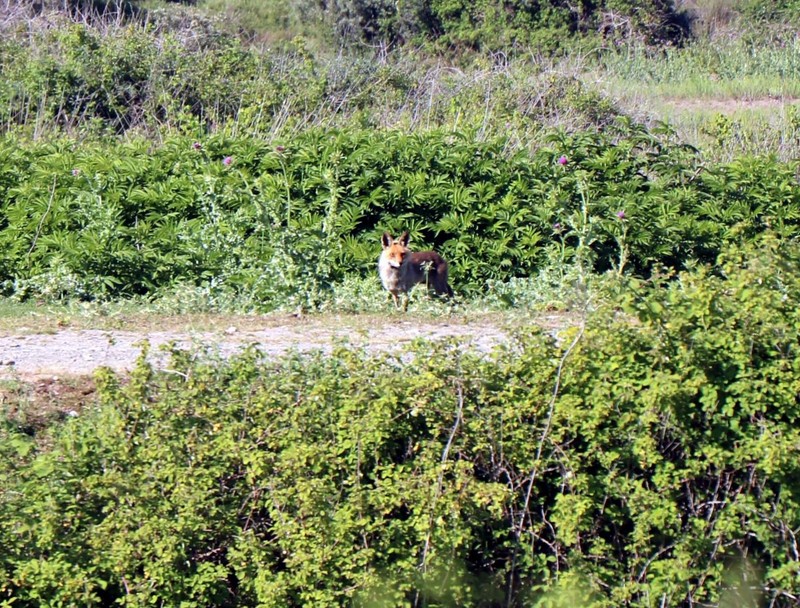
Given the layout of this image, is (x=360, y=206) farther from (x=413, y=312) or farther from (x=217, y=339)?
(x=217, y=339)

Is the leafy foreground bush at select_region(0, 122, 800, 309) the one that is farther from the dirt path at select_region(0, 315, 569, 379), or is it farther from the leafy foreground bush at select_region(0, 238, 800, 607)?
the leafy foreground bush at select_region(0, 238, 800, 607)

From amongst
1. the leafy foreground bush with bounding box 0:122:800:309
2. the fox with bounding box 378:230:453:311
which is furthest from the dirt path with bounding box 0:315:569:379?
the leafy foreground bush with bounding box 0:122:800:309

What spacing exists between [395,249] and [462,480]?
5.50 metres

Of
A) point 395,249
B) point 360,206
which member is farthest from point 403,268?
point 360,206

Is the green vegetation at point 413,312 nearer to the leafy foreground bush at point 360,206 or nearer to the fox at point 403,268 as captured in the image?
the leafy foreground bush at point 360,206

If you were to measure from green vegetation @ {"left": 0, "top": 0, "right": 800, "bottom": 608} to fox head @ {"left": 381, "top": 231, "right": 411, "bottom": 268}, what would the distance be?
0.52 metres

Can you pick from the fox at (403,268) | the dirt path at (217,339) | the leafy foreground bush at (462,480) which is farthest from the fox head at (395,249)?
the leafy foreground bush at (462,480)

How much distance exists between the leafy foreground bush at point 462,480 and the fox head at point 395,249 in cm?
475

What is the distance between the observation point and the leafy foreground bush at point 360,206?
1175 centimetres

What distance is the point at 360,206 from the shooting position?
1223 centimetres

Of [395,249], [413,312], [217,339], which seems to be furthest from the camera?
[395,249]

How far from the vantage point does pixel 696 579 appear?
5.95 meters

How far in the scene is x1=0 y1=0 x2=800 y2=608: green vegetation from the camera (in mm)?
5836

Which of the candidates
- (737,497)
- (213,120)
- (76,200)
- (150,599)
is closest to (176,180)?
(76,200)
